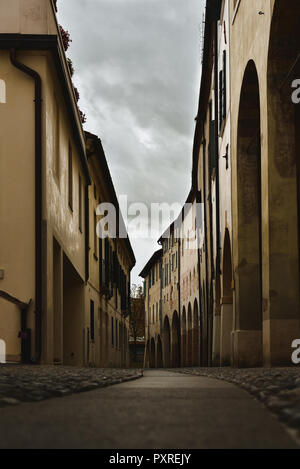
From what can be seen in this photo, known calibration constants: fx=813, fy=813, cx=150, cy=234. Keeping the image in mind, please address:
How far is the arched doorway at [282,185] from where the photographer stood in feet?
38.1

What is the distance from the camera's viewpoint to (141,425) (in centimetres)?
302

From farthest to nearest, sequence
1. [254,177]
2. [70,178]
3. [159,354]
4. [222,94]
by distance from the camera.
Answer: [159,354] < [222,94] < [70,178] < [254,177]

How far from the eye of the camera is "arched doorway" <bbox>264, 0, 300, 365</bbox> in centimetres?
1162

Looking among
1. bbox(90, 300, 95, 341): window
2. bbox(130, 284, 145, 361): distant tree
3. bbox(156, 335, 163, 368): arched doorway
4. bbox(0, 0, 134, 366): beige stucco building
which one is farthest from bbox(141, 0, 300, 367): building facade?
bbox(130, 284, 145, 361): distant tree

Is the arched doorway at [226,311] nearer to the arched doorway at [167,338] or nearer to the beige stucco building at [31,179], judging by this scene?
the beige stucco building at [31,179]

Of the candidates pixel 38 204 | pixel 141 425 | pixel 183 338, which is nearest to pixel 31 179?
pixel 38 204

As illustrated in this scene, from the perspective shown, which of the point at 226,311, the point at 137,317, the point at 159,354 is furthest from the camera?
the point at 137,317

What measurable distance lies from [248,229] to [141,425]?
43.8ft

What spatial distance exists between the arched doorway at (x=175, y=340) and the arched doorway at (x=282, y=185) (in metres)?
42.2

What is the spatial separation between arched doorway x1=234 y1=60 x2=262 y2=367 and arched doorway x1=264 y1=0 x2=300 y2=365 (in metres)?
3.36

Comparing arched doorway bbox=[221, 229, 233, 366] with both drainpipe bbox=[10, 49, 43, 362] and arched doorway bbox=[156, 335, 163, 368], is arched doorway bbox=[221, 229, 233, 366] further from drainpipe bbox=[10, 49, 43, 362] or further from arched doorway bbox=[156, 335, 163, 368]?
arched doorway bbox=[156, 335, 163, 368]

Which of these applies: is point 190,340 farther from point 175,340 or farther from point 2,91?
point 2,91

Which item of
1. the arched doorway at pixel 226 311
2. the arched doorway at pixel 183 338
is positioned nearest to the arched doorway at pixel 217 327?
the arched doorway at pixel 226 311
